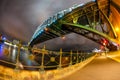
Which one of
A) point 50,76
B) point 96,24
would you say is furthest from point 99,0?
point 50,76

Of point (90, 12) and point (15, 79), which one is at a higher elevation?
point (90, 12)

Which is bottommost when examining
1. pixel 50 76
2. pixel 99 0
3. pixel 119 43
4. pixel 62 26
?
pixel 50 76

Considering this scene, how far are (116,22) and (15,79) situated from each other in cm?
2623

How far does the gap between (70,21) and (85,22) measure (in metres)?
3.37

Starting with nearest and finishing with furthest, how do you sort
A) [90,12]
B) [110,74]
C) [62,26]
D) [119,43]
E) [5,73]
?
1. [5,73]
2. [110,74]
3. [119,43]
4. [90,12]
5. [62,26]

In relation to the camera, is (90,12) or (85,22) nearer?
(90,12)

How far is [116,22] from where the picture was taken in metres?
33.9

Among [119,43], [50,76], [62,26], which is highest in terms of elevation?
[62,26]

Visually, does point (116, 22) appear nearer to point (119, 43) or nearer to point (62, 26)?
point (119, 43)

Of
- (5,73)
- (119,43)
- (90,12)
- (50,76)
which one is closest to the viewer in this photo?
(5,73)

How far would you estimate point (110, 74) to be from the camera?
10.7 metres

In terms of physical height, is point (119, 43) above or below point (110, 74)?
above

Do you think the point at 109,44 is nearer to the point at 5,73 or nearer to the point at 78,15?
the point at 78,15

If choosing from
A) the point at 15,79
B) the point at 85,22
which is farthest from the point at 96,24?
the point at 15,79
